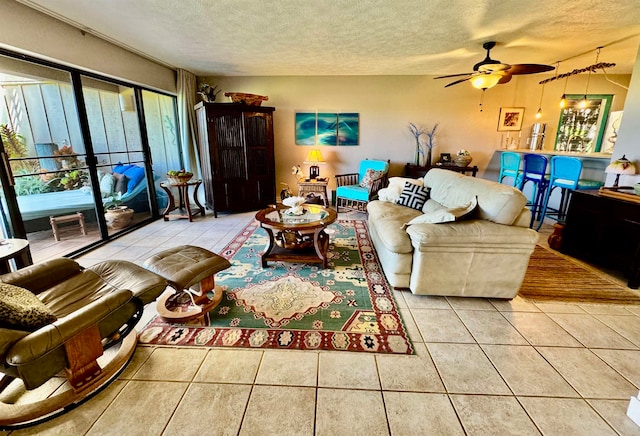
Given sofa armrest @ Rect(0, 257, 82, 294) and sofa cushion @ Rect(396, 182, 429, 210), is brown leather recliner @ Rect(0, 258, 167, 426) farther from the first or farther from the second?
sofa cushion @ Rect(396, 182, 429, 210)

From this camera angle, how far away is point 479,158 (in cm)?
556

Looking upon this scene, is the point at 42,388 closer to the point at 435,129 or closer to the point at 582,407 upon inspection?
the point at 582,407

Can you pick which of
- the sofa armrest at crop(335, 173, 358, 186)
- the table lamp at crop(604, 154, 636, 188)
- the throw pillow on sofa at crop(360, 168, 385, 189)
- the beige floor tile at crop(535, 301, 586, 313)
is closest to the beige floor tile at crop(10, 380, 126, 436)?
the beige floor tile at crop(535, 301, 586, 313)

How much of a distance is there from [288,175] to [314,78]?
6.23ft

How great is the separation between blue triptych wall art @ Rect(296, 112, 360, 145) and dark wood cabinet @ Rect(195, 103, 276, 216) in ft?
2.45

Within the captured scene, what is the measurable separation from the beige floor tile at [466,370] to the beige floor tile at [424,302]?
435 millimetres

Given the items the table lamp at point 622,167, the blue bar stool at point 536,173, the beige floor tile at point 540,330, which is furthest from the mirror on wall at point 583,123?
the beige floor tile at point 540,330

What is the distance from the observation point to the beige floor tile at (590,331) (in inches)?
73.0

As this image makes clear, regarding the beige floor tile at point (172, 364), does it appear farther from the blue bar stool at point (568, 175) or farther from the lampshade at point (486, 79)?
the blue bar stool at point (568, 175)

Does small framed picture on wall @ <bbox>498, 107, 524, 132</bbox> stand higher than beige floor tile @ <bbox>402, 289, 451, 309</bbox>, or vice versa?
small framed picture on wall @ <bbox>498, 107, 524, 132</bbox>

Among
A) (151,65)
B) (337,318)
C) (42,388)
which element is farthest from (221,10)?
(42,388)

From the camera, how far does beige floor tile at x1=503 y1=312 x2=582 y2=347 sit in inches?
73.6

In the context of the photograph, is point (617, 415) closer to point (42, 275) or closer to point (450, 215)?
point (450, 215)

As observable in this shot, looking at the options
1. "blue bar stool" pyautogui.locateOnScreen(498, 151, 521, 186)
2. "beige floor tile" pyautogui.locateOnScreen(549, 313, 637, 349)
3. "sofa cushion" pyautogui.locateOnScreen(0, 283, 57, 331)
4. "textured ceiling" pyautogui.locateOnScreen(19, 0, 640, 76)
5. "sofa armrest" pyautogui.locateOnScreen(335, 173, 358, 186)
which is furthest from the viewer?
"sofa armrest" pyautogui.locateOnScreen(335, 173, 358, 186)
